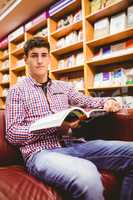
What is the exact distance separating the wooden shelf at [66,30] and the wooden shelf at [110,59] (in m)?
0.60

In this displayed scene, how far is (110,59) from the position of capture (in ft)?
10.8

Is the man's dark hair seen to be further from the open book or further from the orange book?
the orange book

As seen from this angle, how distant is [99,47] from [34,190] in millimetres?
2780

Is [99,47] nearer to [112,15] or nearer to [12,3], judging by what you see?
[112,15]

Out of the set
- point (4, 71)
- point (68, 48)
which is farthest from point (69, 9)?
point (4, 71)

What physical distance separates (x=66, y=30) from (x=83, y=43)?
2.04 feet

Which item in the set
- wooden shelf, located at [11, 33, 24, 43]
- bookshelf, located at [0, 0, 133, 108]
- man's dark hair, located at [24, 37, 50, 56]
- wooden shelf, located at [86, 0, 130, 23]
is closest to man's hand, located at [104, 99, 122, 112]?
man's dark hair, located at [24, 37, 50, 56]

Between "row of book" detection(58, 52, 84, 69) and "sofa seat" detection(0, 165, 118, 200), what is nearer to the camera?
"sofa seat" detection(0, 165, 118, 200)

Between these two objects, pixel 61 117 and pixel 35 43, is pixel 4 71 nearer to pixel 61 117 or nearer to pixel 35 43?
pixel 35 43

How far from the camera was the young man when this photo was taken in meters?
1.13

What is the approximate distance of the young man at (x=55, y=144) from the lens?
1.13 metres

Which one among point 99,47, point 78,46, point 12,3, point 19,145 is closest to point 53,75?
point 78,46

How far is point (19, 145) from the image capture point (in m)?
1.48

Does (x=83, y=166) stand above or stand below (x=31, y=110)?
below
